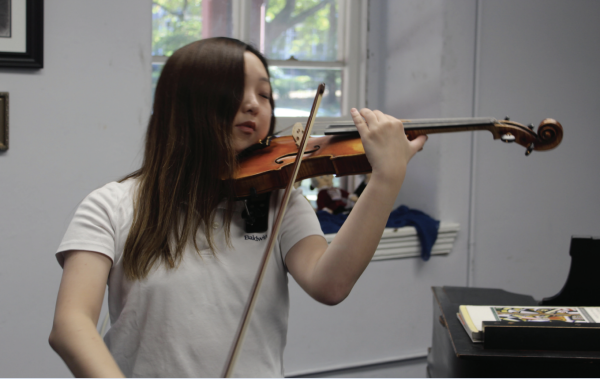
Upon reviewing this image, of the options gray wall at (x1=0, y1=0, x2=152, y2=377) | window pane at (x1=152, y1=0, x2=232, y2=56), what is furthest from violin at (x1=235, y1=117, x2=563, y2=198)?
window pane at (x1=152, y1=0, x2=232, y2=56)

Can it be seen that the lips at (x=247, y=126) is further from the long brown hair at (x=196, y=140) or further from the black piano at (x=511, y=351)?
the black piano at (x=511, y=351)

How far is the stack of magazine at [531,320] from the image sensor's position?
85 cm

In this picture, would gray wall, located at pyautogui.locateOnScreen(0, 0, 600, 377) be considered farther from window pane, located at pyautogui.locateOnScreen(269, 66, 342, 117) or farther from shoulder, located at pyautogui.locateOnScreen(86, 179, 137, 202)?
shoulder, located at pyautogui.locateOnScreen(86, 179, 137, 202)

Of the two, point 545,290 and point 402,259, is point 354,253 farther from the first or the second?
point 545,290

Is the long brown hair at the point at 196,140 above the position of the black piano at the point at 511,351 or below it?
above

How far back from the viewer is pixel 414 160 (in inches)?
86.6

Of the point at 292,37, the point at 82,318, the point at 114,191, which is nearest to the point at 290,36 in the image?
the point at 292,37

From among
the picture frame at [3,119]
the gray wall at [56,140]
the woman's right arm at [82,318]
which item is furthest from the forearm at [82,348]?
the picture frame at [3,119]

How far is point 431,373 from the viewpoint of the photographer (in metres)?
1.26

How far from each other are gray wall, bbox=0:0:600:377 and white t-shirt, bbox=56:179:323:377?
87 cm

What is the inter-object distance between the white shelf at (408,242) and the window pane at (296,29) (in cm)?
96

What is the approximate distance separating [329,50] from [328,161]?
5.17 ft

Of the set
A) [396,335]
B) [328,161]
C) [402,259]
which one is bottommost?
[396,335]

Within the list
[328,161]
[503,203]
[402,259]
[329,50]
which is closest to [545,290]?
[503,203]
